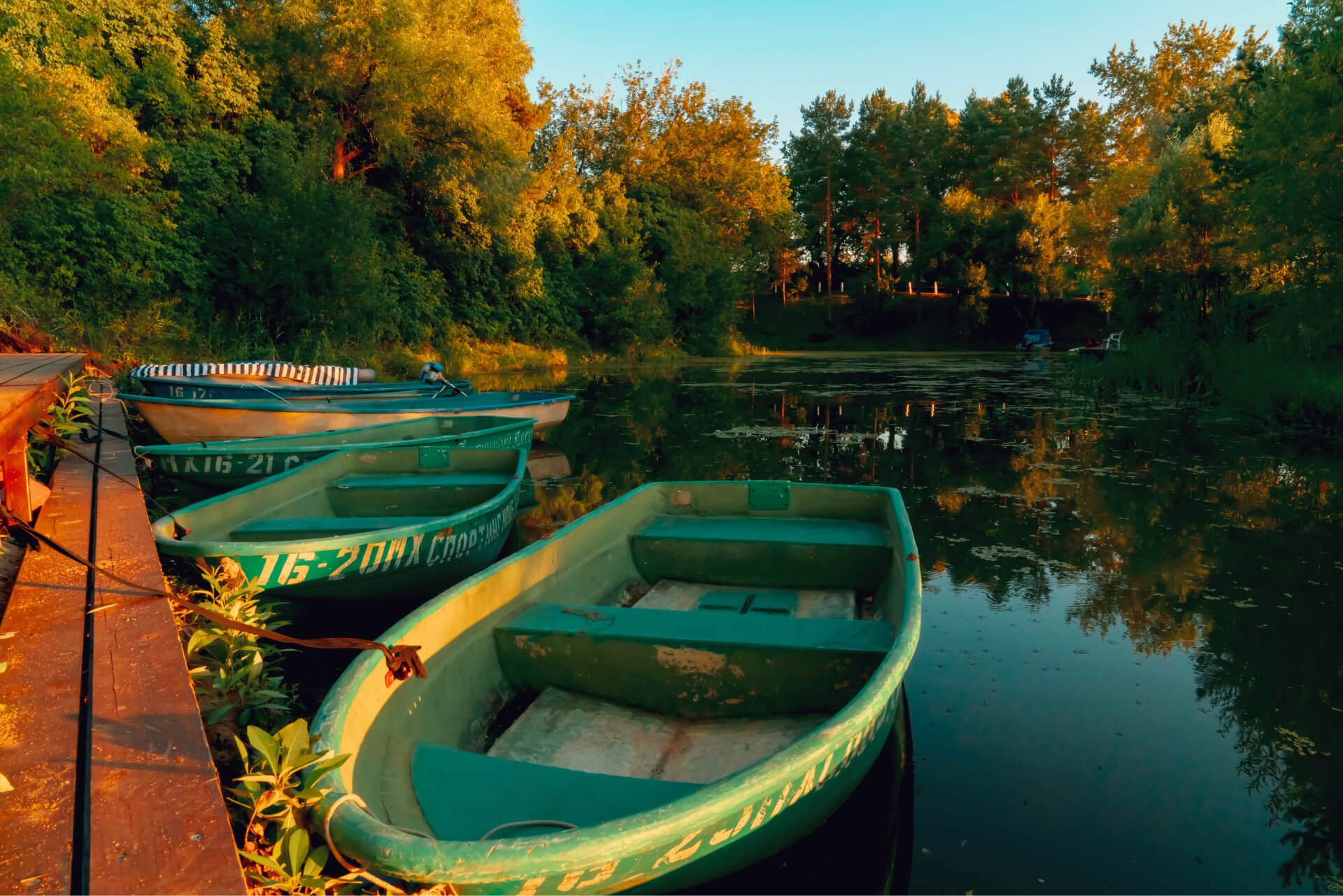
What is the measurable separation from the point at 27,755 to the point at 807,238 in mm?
49841

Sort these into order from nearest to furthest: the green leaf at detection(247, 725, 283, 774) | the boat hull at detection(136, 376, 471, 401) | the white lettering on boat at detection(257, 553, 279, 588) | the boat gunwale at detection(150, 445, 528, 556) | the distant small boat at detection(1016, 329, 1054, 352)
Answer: the green leaf at detection(247, 725, 283, 774) → the boat gunwale at detection(150, 445, 528, 556) → the white lettering on boat at detection(257, 553, 279, 588) → the boat hull at detection(136, 376, 471, 401) → the distant small boat at detection(1016, 329, 1054, 352)

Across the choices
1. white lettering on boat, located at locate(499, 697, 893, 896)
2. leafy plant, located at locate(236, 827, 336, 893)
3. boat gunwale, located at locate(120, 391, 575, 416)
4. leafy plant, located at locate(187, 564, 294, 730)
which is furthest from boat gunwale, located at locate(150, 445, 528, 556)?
boat gunwale, located at locate(120, 391, 575, 416)

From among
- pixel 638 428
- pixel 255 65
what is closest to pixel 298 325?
pixel 255 65

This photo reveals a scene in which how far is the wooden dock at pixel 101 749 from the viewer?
1.48 metres

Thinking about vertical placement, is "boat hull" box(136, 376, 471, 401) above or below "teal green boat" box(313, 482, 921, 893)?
above

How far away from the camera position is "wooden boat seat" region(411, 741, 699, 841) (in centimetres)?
187

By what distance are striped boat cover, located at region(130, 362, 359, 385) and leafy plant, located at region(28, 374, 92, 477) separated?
2065 millimetres

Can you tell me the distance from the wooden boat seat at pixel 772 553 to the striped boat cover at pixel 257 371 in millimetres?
8278

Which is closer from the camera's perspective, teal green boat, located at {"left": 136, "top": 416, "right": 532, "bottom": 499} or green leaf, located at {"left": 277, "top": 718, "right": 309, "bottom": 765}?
green leaf, located at {"left": 277, "top": 718, "right": 309, "bottom": 765}

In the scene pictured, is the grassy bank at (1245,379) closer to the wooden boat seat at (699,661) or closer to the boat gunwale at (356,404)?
the boat gunwale at (356,404)

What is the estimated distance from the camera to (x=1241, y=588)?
4.62 m

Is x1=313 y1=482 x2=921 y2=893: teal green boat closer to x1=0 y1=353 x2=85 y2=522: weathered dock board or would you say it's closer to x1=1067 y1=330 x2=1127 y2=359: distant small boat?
x1=0 y1=353 x2=85 y2=522: weathered dock board

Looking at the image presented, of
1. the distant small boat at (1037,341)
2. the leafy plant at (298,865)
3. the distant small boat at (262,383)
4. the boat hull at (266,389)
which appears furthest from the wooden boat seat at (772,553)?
the distant small boat at (1037,341)

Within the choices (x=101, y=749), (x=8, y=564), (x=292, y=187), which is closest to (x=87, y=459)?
(x=8, y=564)
